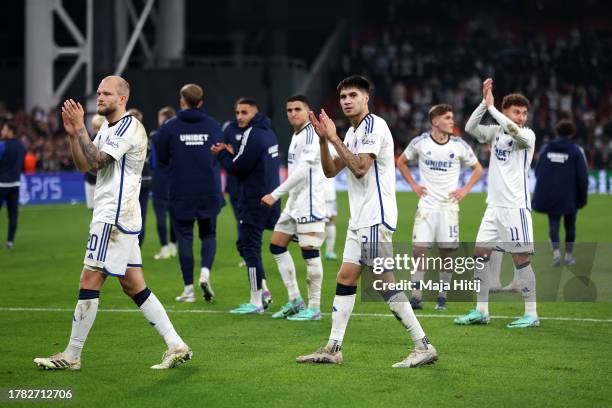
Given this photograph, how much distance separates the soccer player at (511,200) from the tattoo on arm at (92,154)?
4.03 m

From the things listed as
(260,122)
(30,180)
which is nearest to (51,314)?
(260,122)

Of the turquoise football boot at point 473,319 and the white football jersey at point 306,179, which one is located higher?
the white football jersey at point 306,179

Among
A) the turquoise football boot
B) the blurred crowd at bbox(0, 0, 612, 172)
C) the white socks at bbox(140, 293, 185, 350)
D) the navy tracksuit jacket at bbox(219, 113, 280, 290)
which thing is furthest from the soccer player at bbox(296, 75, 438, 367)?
the blurred crowd at bbox(0, 0, 612, 172)

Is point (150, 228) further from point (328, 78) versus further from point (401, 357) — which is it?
point (328, 78)

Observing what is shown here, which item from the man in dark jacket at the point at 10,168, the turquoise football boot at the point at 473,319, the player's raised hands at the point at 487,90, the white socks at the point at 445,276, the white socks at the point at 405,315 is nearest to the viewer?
the white socks at the point at 405,315

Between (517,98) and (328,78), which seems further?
(328,78)

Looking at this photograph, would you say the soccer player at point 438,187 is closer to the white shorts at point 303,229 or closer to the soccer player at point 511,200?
the soccer player at point 511,200

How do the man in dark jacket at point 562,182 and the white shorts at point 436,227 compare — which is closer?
the white shorts at point 436,227

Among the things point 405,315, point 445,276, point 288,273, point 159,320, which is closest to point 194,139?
point 288,273

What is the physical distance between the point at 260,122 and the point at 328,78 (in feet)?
99.9

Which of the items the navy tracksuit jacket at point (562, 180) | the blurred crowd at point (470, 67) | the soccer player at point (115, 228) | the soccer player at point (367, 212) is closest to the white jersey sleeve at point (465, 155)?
the soccer player at point (367, 212)

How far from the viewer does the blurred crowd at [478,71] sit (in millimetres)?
38500

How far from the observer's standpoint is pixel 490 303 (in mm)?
11953

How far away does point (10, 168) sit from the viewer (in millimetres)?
18234
